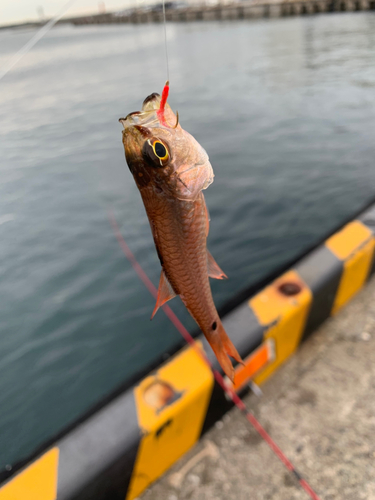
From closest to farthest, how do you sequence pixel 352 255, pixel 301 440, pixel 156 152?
pixel 156 152 → pixel 301 440 → pixel 352 255

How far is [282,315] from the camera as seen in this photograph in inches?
117

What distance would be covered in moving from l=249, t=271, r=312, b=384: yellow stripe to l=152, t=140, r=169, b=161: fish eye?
2.07 meters

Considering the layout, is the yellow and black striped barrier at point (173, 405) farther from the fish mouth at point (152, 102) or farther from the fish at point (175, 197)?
the fish mouth at point (152, 102)

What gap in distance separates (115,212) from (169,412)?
5.22 metres

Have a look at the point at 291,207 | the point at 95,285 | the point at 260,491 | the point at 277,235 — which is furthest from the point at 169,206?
the point at 291,207

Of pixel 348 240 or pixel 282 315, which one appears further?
pixel 348 240

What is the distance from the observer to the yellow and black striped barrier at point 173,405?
2.13 meters

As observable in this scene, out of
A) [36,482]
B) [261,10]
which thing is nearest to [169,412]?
[36,482]

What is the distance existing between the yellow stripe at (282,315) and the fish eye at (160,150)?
2067 mm

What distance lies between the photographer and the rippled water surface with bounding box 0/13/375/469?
4.23 m

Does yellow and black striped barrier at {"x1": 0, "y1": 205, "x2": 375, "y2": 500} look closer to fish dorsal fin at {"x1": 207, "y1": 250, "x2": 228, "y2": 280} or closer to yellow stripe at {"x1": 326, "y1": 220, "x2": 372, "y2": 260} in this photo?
yellow stripe at {"x1": 326, "y1": 220, "x2": 372, "y2": 260}

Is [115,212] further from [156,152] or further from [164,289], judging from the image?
[156,152]

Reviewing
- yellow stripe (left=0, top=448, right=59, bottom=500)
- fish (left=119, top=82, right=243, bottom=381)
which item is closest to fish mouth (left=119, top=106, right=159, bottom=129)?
fish (left=119, top=82, right=243, bottom=381)

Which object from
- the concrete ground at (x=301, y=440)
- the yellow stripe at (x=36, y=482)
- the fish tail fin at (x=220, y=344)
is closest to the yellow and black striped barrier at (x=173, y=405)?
the yellow stripe at (x=36, y=482)
